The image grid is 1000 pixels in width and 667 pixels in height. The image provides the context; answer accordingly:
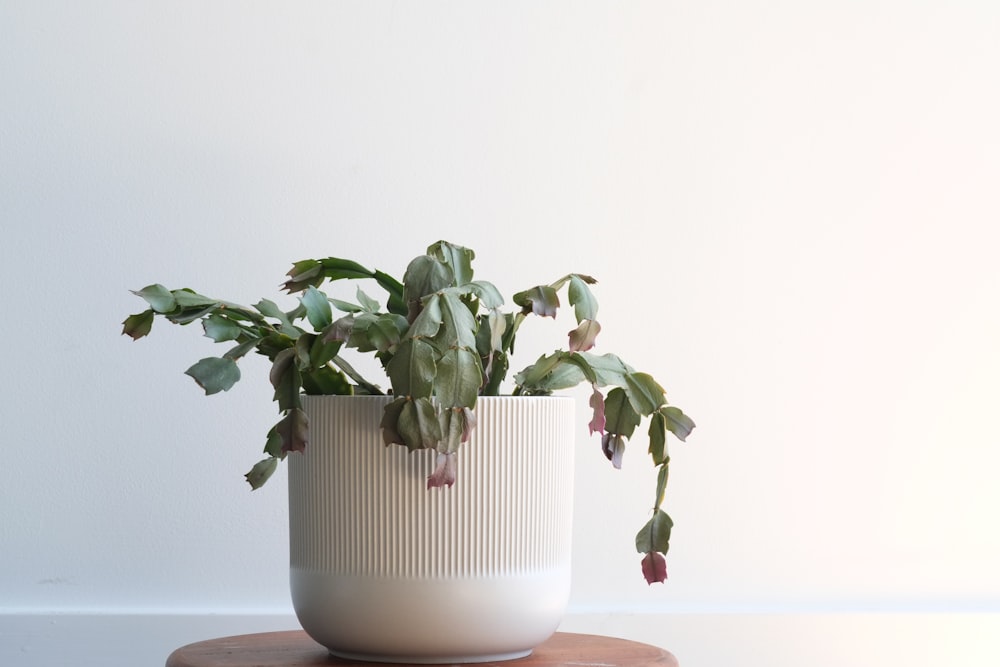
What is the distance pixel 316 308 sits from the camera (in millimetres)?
918

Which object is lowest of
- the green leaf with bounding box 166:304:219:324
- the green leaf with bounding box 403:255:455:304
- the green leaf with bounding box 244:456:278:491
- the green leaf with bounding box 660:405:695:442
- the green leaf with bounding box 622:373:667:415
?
the green leaf with bounding box 244:456:278:491

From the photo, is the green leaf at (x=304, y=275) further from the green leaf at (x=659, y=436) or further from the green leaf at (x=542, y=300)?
the green leaf at (x=659, y=436)

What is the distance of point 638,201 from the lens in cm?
139

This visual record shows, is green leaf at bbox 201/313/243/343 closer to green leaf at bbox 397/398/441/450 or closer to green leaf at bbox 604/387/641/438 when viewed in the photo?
green leaf at bbox 397/398/441/450

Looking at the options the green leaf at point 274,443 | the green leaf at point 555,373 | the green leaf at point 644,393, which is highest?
the green leaf at point 555,373

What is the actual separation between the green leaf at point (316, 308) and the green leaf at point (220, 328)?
2.8 inches

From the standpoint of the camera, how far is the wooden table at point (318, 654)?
901 mm

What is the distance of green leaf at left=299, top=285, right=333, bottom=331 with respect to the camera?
35.8 inches

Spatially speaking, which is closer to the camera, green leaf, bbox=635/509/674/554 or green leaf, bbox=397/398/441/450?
green leaf, bbox=397/398/441/450

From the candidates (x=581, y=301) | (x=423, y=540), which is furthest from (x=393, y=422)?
(x=581, y=301)

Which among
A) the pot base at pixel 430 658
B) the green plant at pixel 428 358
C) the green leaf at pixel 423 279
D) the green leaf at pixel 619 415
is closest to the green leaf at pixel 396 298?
the green plant at pixel 428 358

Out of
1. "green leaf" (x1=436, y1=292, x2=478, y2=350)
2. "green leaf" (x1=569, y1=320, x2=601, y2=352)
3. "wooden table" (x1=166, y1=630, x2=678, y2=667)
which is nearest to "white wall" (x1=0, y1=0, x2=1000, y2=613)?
"wooden table" (x1=166, y1=630, x2=678, y2=667)

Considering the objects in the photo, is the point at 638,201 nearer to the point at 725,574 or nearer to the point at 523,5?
the point at 523,5

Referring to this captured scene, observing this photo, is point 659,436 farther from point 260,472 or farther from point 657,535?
point 260,472
